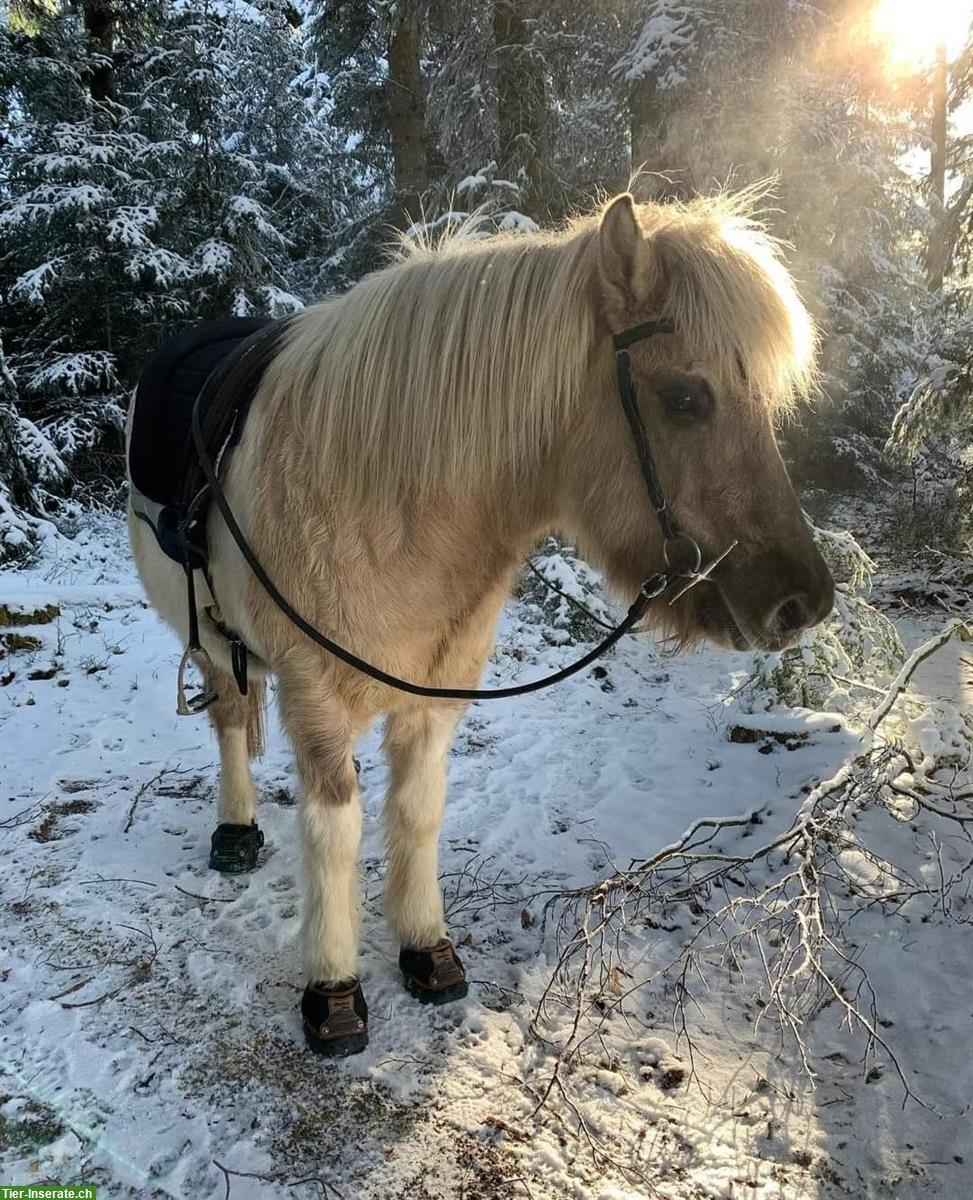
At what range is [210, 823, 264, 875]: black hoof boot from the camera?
312 centimetres

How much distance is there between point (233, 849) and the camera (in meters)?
3.14

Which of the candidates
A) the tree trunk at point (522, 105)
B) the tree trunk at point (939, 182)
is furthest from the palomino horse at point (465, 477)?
the tree trunk at point (522, 105)

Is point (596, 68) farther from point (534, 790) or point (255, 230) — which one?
point (534, 790)

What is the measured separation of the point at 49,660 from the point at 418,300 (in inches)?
186

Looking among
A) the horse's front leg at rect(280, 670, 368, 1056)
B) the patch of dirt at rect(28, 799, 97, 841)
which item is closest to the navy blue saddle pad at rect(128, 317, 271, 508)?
the horse's front leg at rect(280, 670, 368, 1056)

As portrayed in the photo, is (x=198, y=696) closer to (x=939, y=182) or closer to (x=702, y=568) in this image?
(x=702, y=568)

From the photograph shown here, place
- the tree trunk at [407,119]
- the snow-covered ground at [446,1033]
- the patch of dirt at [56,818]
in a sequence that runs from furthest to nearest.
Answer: the tree trunk at [407,119], the patch of dirt at [56,818], the snow-covered ground at [446,1033]

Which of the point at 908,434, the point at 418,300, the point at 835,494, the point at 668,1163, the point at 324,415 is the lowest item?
the point at 835,494

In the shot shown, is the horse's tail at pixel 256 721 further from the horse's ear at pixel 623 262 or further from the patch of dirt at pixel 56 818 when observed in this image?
the horse's ear at pixel 623 262

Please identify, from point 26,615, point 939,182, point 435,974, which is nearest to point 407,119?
point 939,182

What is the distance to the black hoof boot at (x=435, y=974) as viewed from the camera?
7.91 ft

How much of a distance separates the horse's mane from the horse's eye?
7 cm

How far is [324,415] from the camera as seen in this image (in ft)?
6.74

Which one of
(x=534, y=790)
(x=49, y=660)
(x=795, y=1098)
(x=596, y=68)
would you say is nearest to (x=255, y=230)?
(x=596, y=68)
